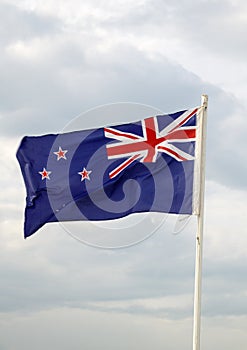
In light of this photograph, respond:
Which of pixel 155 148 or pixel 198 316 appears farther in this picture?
pixel 155 148

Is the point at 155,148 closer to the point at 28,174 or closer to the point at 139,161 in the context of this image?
the point at 139,161

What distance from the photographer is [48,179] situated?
108 feet

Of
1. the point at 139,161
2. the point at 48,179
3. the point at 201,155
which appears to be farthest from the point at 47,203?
the point at 201,155

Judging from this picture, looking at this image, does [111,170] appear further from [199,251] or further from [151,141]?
[199,251]

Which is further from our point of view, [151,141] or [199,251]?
[151,141]

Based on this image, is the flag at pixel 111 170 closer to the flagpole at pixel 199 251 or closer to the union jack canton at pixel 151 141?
the union jack canton at pixel 151 141

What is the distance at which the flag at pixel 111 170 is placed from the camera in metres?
31.6

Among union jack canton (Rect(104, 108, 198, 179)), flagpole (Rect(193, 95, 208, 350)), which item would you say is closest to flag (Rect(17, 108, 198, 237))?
union jack canton (Rect(104, 108, 198, 179))

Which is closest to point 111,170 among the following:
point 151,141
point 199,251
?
point 151,141

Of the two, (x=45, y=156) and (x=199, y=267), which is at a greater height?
(x=45, y=156)

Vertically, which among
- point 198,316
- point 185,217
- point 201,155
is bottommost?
point 198,316

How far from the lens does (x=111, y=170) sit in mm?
32719

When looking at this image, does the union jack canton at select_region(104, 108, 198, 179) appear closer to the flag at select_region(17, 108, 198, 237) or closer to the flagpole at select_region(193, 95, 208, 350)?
the flag at select_region(17, 108, 198, 237)

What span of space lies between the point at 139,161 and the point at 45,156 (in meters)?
3.42
